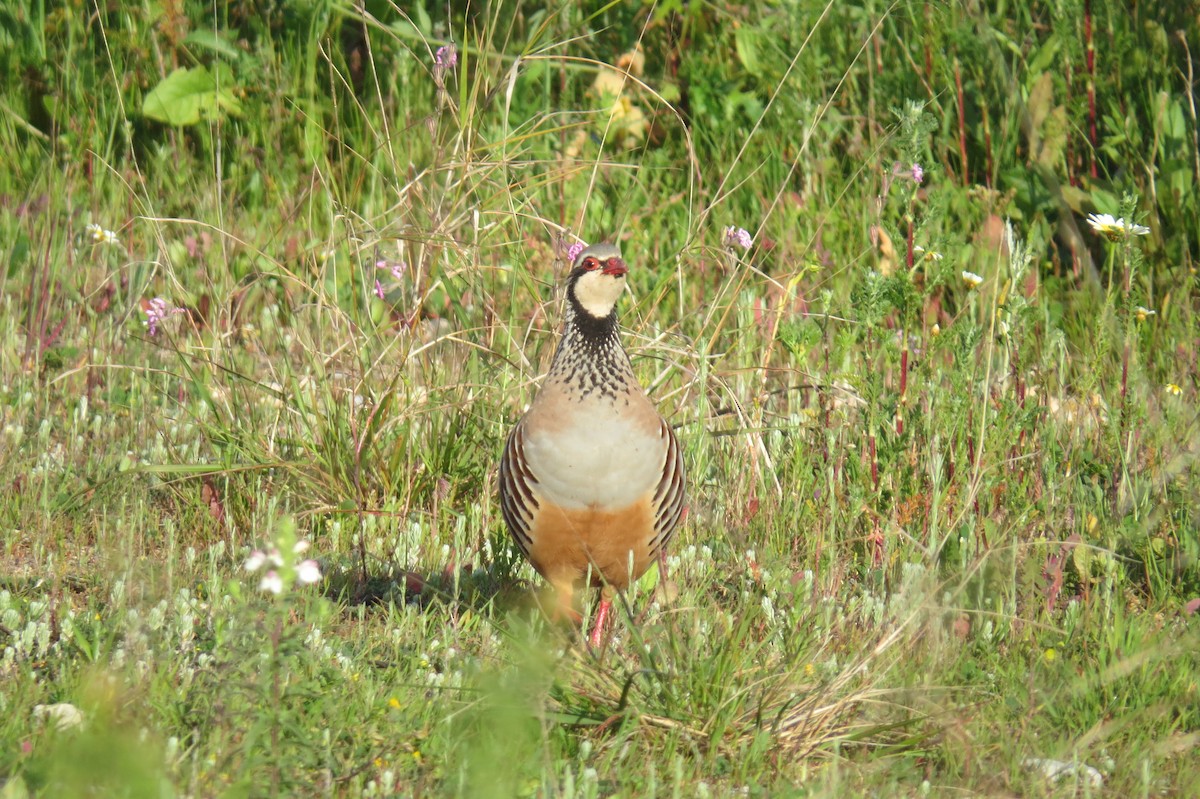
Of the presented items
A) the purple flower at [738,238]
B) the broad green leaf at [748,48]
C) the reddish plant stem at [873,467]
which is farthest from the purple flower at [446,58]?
the broad green leaf at [748,48]

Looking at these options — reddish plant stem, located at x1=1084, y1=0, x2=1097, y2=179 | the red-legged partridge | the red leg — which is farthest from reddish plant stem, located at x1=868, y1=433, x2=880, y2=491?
reddish plant stem, located at x1=1084, y1=0, x2=1097, y2=179

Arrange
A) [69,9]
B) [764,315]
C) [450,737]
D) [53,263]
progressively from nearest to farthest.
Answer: [450,737]
[764,315]
[53,263]
[69,9]

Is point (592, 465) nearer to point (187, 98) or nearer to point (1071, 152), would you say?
point (1071, 152)

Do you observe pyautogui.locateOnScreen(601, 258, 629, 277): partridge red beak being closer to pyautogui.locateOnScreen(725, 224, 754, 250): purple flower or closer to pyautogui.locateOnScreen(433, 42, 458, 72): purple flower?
pyautogui.locateOnScreen(725, 224, 754, 250): purple flower

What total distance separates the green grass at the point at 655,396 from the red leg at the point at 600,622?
3.1 inches

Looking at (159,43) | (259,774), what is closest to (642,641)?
(259,774)

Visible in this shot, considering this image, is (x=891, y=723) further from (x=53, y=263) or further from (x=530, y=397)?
(x=53, y=263)

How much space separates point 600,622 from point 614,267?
1033 millimetres

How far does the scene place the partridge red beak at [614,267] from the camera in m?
4.18

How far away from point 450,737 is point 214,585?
3.93 feet

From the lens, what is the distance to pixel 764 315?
6059 mm

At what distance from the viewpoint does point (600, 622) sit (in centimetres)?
425

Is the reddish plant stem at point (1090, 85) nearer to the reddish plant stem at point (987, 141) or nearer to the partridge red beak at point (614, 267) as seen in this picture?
the reddish plant stem at point (987, 141)

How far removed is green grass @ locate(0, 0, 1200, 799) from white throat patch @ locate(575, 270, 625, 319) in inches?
31.1
